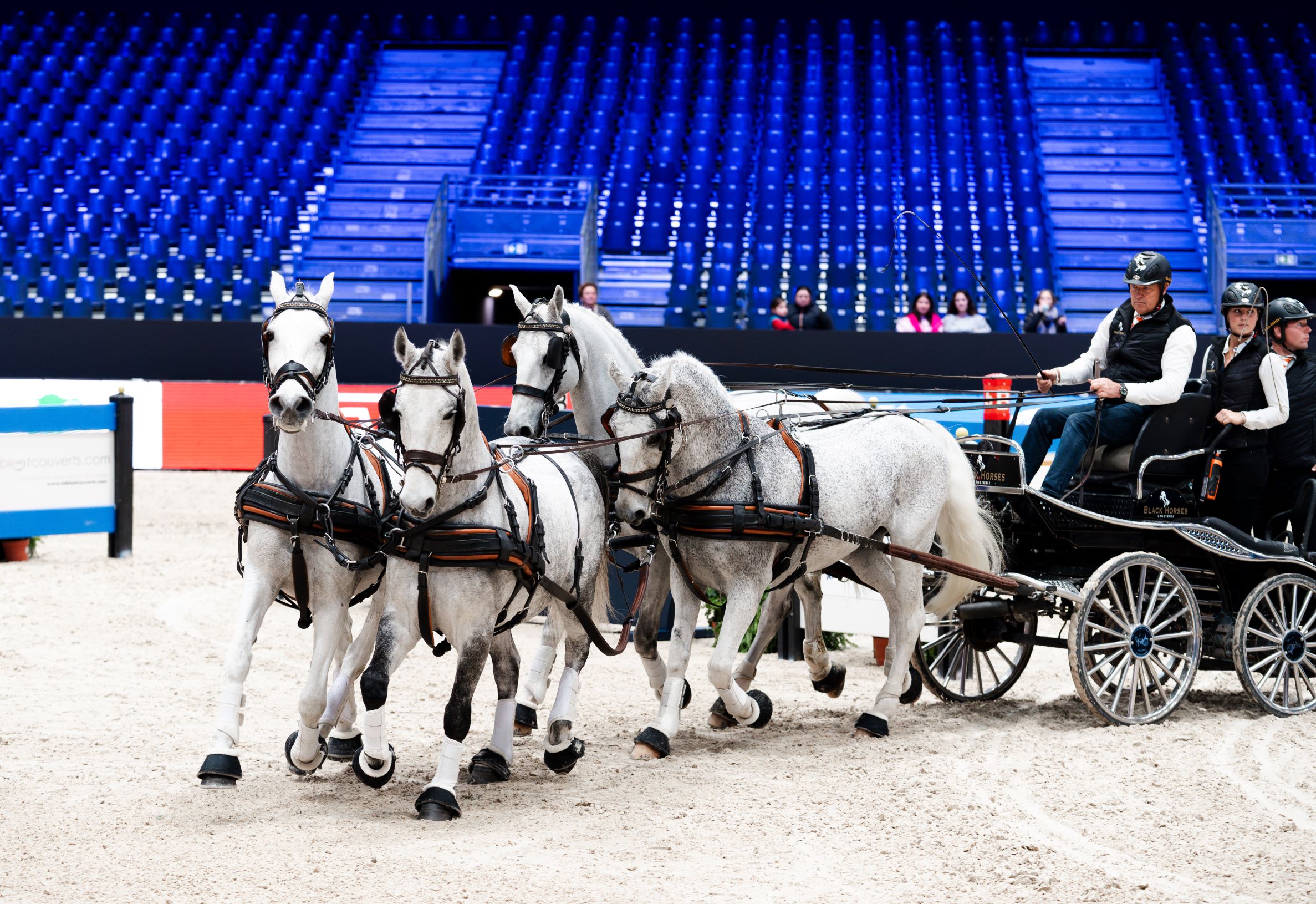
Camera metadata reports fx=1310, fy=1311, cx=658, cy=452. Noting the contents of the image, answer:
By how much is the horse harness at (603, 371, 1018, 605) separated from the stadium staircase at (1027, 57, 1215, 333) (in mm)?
11260

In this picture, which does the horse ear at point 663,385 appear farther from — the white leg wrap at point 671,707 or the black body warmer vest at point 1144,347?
the black body warmer vest at point 1144,347

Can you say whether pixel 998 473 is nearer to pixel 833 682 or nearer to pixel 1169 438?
pixel 1169 438

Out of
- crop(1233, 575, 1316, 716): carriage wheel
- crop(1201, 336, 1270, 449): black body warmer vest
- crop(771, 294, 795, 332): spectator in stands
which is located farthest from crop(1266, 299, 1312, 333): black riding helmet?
crop(771, 294, 795, 332): spectator in stands

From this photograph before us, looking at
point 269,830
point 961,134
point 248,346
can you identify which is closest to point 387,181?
point 248,346

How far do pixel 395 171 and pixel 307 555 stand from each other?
49.7 ft

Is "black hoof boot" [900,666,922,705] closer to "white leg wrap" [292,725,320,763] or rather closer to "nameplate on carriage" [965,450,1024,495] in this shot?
"nameplate on carriage" [965,450,1024,495]

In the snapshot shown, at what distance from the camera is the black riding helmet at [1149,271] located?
605cm

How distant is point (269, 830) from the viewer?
4184 mm

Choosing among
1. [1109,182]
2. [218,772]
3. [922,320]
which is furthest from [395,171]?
[218,772]

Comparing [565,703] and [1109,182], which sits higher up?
[1109,182]

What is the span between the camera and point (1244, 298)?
20.2ft

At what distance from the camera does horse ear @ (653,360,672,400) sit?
5.01m

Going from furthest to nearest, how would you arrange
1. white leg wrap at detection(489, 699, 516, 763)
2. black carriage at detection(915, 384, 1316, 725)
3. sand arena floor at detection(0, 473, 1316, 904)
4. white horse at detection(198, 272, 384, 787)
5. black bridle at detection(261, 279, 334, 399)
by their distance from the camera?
1. black carriage at detection(915, 384, 1316, 725)
2. white leg wrap at detection(489, 699, 516, 763)
3. white horse at detection(198, 272, 384, 787)
4. black bridle at detection(261, 279, 334, 399)
5. sand arena floor at detection(0, 473, 1316, 904)

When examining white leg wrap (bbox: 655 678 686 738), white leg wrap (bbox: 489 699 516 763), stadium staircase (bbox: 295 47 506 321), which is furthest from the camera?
stadium staircase (bbox: 295 47 506 321)
